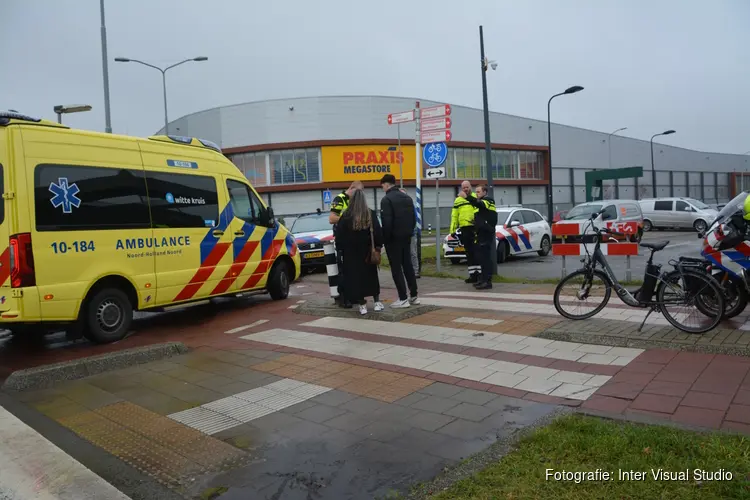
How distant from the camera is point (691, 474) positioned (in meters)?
2.99

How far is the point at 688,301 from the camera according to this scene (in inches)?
239

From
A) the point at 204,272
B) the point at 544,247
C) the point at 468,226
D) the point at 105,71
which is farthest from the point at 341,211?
the point at 105,71

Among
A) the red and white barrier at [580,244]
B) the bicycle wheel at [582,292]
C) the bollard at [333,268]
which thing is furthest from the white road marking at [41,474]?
the red and white barrier at [580,244]

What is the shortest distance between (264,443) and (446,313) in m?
4.70

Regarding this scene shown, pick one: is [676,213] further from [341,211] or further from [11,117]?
[11,117]

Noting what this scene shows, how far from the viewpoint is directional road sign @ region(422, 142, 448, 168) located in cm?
1257

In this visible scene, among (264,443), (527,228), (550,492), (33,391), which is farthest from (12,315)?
(527,228)

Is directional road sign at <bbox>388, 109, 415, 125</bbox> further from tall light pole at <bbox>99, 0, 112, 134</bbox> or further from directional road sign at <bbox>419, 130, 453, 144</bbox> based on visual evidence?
tall light pole at <bbox>99, 0, 112, 134</bbox>

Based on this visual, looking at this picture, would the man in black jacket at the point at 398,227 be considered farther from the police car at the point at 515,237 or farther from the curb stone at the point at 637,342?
the police car at the point at 515,237

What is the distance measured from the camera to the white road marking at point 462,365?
15.9 feet

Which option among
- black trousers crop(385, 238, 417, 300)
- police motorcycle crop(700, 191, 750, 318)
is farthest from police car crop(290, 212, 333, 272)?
police motorcycle crop(700, 191, 750, 318)

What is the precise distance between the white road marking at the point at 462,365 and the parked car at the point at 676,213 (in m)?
25.9

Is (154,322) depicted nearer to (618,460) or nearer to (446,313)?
(446,313)

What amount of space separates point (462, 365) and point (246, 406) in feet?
6.78
